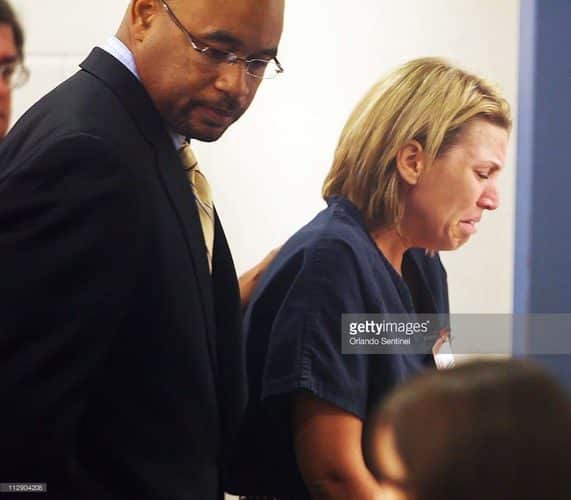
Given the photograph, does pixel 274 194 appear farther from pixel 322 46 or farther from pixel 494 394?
pixel 494 394

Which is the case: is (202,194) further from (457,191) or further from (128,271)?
(457,191)

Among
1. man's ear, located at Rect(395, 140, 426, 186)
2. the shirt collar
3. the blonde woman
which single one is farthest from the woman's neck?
the shirt collar

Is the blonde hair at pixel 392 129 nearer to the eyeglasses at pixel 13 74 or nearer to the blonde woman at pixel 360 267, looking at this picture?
the blonde woman at pixel 360 267

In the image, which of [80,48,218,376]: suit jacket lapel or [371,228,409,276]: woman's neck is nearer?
→ [80,48,218,376]: suit jacket lapel

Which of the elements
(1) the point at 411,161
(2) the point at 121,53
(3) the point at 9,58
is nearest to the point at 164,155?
(2) the point at 121,53

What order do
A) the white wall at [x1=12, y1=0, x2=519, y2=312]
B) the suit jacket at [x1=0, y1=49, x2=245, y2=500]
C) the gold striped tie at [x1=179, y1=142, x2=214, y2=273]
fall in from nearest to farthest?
the suit jacket at [x1=0, y1=49, x2=245, y2=500] → the gold striped tie at [x1=179, y1=142, x2=214, y2=273] → the white wall at [x1=12, y1=0, x2=519, y2=312]

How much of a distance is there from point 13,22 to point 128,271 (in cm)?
67

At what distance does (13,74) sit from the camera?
223cm

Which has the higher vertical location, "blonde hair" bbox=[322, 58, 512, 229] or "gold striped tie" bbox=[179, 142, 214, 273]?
"blonde hair" bbox=[322, 58, 512, 229]

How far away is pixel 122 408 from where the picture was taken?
6.45 ft

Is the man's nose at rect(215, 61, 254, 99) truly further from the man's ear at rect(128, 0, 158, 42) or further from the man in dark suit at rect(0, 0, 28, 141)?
the man in dark suit at rect(0, 0, 28, 141)

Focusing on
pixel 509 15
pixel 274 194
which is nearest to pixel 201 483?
pixel 274 194

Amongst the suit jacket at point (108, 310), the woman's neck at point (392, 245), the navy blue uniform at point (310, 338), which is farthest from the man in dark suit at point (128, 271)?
the woman's neck at point (392, 245)

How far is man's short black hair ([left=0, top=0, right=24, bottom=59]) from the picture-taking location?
225 centimetres
